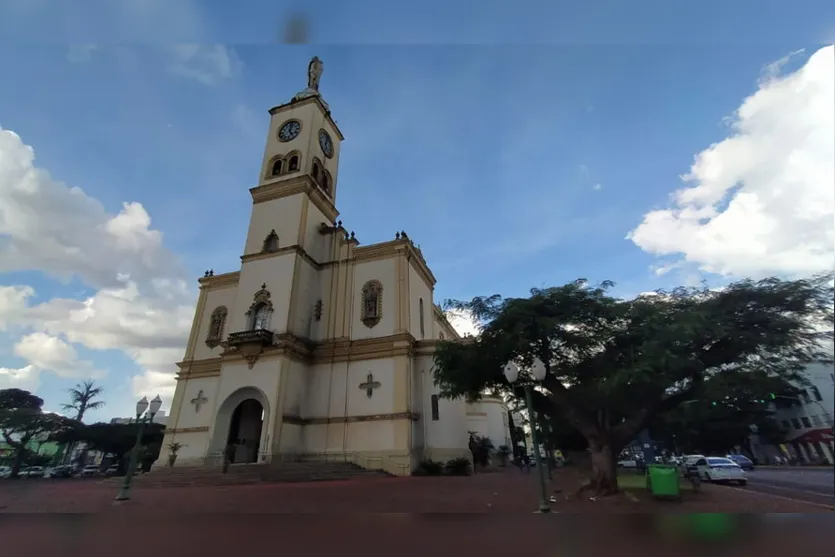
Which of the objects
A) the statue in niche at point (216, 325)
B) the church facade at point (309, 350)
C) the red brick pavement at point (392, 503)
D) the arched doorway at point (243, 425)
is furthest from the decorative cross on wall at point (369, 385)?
the statue in niche at point (216, 325)

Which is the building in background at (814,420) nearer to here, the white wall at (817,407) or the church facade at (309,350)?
the white wall at (817,407)

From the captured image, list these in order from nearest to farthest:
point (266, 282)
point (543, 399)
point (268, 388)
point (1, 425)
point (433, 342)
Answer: point (1, 425)
point (543, 399)
point (268, 388)
point (433, 342)
point (266, 282)

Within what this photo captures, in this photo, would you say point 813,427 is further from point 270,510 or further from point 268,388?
point 268,388

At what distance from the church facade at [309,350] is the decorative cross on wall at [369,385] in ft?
0.33

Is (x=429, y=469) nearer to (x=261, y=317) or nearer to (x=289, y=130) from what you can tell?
(x=261, y=317)

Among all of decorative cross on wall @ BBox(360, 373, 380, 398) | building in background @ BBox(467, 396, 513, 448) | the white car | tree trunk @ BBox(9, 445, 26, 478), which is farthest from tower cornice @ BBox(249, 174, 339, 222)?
the white car

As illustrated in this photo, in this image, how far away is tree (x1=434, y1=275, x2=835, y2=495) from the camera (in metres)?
7.88

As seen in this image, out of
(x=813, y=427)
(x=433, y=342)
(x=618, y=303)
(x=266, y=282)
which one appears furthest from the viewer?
A: (x=266, y=282)

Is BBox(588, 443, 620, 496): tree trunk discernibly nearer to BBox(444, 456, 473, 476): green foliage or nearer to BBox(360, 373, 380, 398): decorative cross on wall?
BBox(444, 456, 473, 476): green foliage

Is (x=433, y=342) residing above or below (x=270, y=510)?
above

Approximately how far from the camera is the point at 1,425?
367 inches

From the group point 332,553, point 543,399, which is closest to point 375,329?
point 543,399

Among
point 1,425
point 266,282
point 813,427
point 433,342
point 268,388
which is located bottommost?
point 813,427

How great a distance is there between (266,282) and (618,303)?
19.0 m
